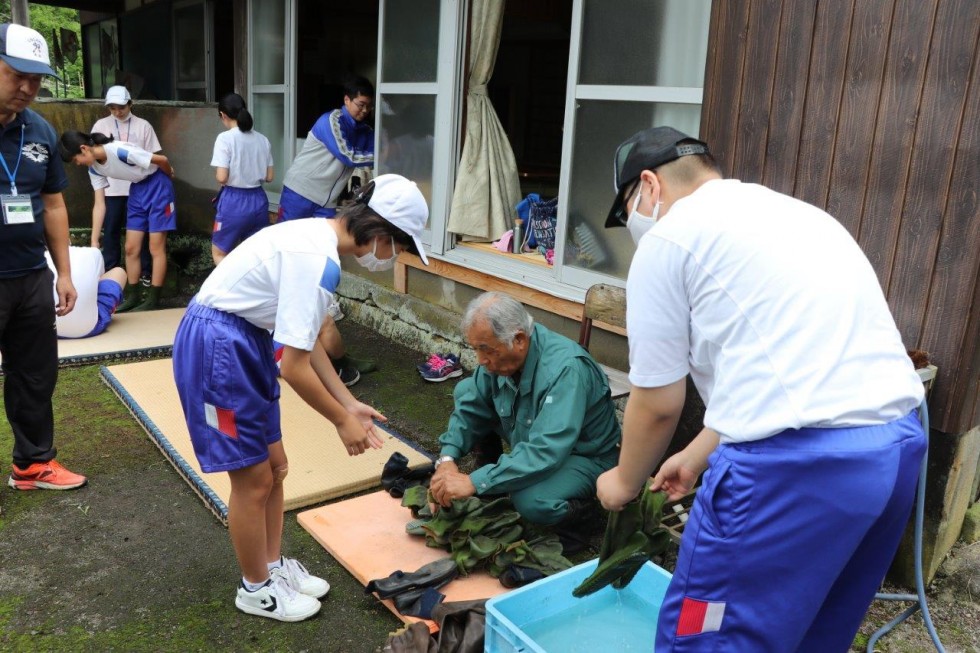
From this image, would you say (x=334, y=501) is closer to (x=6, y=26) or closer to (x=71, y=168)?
(x=6, y=26)

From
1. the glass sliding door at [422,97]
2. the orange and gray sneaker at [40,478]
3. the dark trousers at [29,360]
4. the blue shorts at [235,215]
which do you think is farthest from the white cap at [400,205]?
the blue shorts at [235,215]

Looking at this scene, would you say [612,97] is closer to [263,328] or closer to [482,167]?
[482,167]

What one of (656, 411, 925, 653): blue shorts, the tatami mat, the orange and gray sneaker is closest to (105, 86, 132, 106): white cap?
the tatami mat

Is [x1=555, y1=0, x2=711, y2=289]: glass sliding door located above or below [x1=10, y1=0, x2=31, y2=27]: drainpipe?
below

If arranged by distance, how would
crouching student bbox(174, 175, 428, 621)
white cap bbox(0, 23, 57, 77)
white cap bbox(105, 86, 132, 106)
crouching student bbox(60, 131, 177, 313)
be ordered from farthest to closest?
1. white cap bbox(105, 86, 132, 106)
2. crouching student bbox(60, 131, 177, 313)
3. white cap bbox(0, 23, 57, 77)
4. crouching student bbox(174, 175, 428, 621)

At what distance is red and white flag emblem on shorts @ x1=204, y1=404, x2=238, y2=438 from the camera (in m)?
2.34

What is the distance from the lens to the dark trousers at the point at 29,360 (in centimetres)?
326

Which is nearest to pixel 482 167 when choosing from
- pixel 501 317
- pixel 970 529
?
pixel 501 317

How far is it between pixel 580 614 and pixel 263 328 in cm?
133

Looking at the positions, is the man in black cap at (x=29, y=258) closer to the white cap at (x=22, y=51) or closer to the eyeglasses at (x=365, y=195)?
the white cap at (x=22, y=51)

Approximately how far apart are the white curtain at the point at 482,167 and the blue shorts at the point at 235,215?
200cm

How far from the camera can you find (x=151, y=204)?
6555 mm

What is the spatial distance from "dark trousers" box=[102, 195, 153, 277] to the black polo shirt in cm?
373

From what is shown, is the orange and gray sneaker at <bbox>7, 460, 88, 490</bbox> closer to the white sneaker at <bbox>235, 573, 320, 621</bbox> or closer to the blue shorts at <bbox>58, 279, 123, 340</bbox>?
the white sneaker at <bbox>235, 573, 320, 621</bbox>
